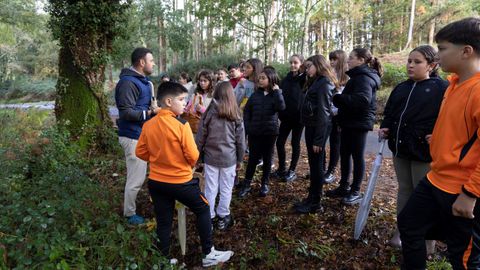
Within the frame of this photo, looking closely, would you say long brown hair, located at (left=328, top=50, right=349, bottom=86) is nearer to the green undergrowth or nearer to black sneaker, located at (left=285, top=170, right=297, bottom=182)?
black sneaker, located at (left=285, top=170, right=297, bottom=182)

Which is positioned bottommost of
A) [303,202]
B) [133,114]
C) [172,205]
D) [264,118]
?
[303,202]

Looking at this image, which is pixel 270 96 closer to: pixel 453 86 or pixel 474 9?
pixel 453 86

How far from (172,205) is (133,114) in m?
1.33

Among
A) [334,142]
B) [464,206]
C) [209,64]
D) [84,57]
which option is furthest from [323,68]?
[209,64]

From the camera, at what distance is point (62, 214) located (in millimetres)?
3586

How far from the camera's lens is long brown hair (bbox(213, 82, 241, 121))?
12.4ft

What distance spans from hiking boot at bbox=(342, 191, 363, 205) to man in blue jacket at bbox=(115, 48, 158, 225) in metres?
2.64

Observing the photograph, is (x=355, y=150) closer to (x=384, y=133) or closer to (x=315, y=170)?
(x=315, y=170)

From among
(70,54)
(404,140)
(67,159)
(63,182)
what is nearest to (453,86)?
(404,140)

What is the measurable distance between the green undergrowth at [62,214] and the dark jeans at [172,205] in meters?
0.15

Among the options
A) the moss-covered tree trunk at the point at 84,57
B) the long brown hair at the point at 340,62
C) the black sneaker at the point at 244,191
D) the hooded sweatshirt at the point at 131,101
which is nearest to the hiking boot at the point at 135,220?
the hooded sweatshirt at the point at 131,101

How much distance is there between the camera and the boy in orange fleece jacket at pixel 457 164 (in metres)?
1.94

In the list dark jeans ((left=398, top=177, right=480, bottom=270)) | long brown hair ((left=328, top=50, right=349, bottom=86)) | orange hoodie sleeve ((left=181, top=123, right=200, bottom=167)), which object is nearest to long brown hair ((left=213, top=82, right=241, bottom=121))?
orange hoodie sleeve ((left=181, top=123, right=200, bottom=167))

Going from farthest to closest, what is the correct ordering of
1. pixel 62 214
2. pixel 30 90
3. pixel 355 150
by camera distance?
1. pixel 30 90
2. pixel 355 150
3. pixel 62 214
